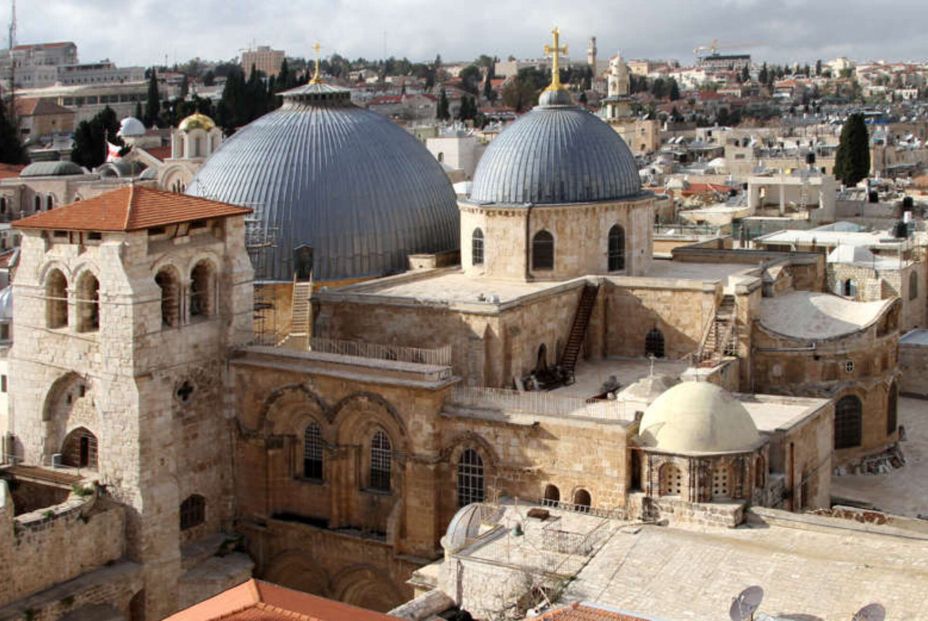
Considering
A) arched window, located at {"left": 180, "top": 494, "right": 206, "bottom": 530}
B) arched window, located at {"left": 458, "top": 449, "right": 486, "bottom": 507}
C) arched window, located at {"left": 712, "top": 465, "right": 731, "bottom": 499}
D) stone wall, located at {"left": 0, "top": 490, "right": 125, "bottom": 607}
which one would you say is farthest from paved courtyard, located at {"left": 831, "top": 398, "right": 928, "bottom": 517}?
stone wall, located at {"left": 0, "top": 490, "right": 125, "bottom": 607}

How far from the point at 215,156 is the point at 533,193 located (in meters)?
9.08

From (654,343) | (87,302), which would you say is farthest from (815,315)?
(87,302)

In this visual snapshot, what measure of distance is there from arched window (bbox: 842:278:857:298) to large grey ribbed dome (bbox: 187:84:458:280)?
55.6 feet

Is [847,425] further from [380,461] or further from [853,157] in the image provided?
[853,157]

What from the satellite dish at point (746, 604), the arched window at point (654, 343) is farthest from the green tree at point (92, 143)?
the satellite dish at point (746, 604)

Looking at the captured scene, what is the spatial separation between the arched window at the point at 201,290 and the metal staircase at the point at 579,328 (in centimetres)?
887

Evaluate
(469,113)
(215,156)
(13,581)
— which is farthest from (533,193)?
(469,113)

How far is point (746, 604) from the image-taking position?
21.7m

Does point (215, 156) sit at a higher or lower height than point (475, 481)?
higher

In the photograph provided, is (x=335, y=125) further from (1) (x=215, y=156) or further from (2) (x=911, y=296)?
(2) (x=911, y=296)

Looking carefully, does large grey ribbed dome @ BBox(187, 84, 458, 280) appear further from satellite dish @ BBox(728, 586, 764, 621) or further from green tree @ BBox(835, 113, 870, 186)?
green tree @ BBox(835, 113, 870, 186)

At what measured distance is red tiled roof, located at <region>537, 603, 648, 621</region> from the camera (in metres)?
21.9

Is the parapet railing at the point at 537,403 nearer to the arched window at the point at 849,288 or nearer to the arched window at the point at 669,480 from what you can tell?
the arched window at the point at 669,480

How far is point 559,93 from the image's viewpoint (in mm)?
Answer: 37875
